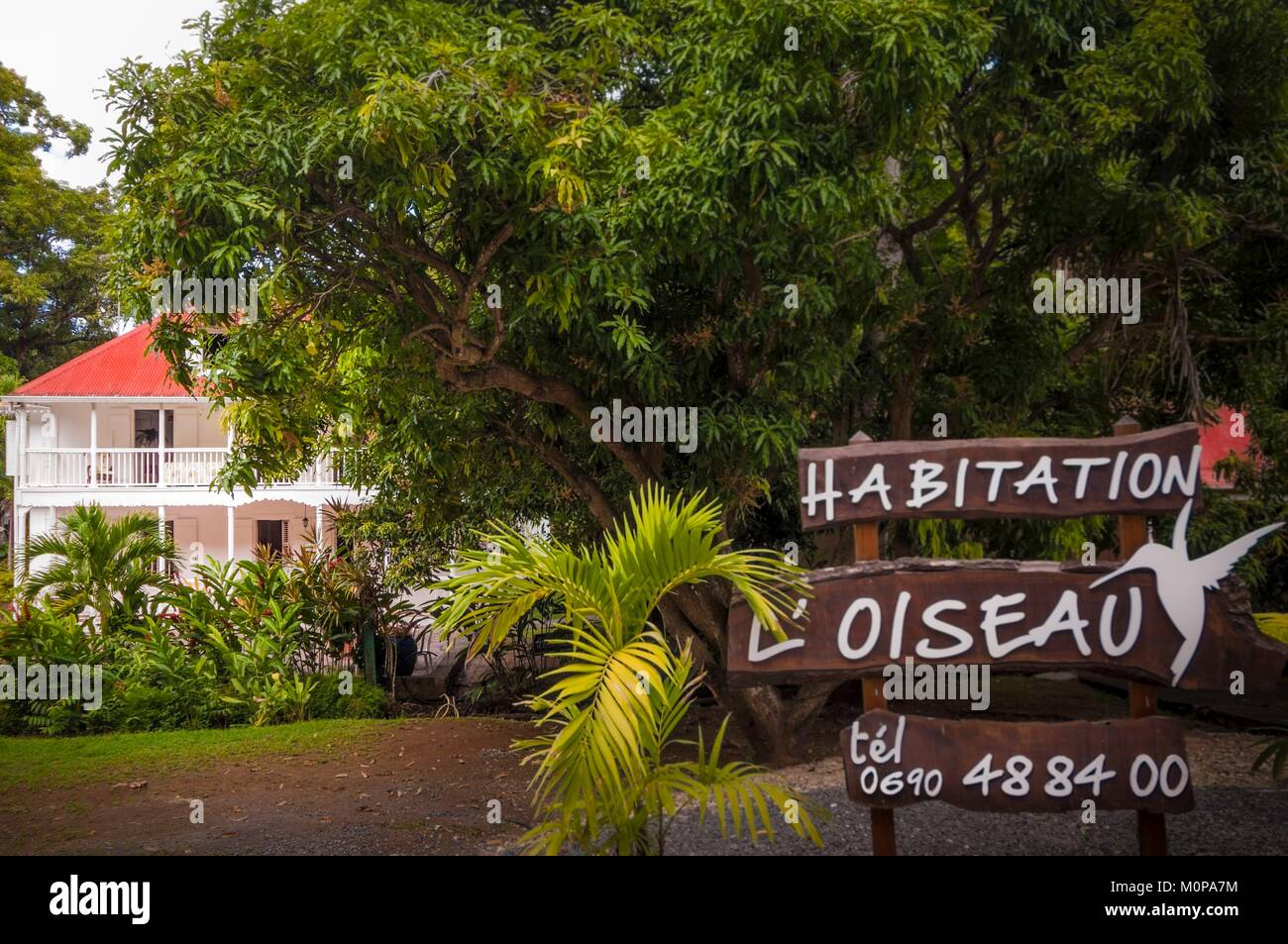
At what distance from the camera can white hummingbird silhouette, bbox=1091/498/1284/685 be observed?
4621mm

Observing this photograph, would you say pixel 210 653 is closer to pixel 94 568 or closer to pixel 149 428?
pixel 94 568

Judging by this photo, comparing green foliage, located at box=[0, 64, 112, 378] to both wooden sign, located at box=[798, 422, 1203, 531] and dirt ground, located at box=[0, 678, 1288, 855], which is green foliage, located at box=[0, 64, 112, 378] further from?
wooden sign, located at box=[798, 422, 1203, 531]

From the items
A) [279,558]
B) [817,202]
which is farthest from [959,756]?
[279,558]

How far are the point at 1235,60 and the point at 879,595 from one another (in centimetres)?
607

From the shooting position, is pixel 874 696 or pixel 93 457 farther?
pixel 93 457

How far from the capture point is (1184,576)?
466 centimetres

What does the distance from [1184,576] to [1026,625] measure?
751 millimetres

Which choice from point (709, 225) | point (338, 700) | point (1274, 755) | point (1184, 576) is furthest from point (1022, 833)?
point (338, 700)

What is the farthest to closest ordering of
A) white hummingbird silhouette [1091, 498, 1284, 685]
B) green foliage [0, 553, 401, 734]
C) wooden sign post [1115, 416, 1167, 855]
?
green foliage [0, 553, 401, 734] → wooden sign post [1115, 416, 1167, 855] → white hummingbird silhouette [1091, 498, 1284, 685]

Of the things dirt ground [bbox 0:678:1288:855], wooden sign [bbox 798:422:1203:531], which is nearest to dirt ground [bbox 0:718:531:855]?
dirt ground [bbox 0:678:1288:855]

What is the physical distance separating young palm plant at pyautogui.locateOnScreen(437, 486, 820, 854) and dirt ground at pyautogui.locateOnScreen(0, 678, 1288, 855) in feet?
5.76

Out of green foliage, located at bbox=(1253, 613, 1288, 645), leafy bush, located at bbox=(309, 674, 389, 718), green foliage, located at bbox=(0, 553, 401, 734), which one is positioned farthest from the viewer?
leafy bush, located at bbox=(309, 674, 389, 718)

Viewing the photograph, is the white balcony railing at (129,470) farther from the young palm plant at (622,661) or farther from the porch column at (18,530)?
the young palm plant at (622,661)
